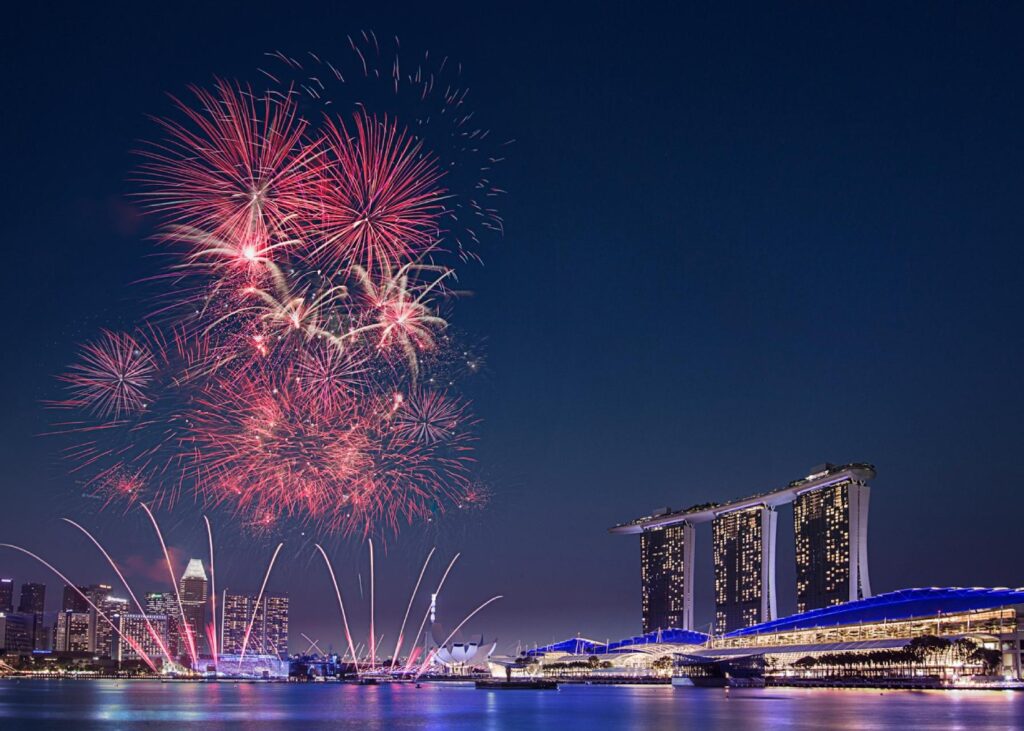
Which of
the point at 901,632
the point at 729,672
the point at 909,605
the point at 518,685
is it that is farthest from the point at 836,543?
the point at 518,685

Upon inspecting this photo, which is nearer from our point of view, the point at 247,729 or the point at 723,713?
the point at 247,729

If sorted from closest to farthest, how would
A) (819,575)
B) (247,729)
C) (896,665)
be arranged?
(247,729) → (896,665) → (819,575)

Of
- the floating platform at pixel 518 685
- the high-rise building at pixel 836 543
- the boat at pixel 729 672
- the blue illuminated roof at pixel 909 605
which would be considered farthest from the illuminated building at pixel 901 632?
the floating platform at pixel 518 685

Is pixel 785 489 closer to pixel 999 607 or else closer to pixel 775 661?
pixel 775 661

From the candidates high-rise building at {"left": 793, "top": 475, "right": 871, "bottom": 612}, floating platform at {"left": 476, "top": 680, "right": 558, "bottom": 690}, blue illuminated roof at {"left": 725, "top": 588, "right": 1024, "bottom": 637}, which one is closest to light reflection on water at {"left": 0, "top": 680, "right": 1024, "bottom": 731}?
blue illuminated roof at {"left": 725, "top": 588, "right": 1024, "bottom": 637}

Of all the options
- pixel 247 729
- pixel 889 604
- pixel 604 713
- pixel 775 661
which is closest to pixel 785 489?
pixel 775 661

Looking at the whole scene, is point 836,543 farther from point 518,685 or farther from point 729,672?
point 518,685
